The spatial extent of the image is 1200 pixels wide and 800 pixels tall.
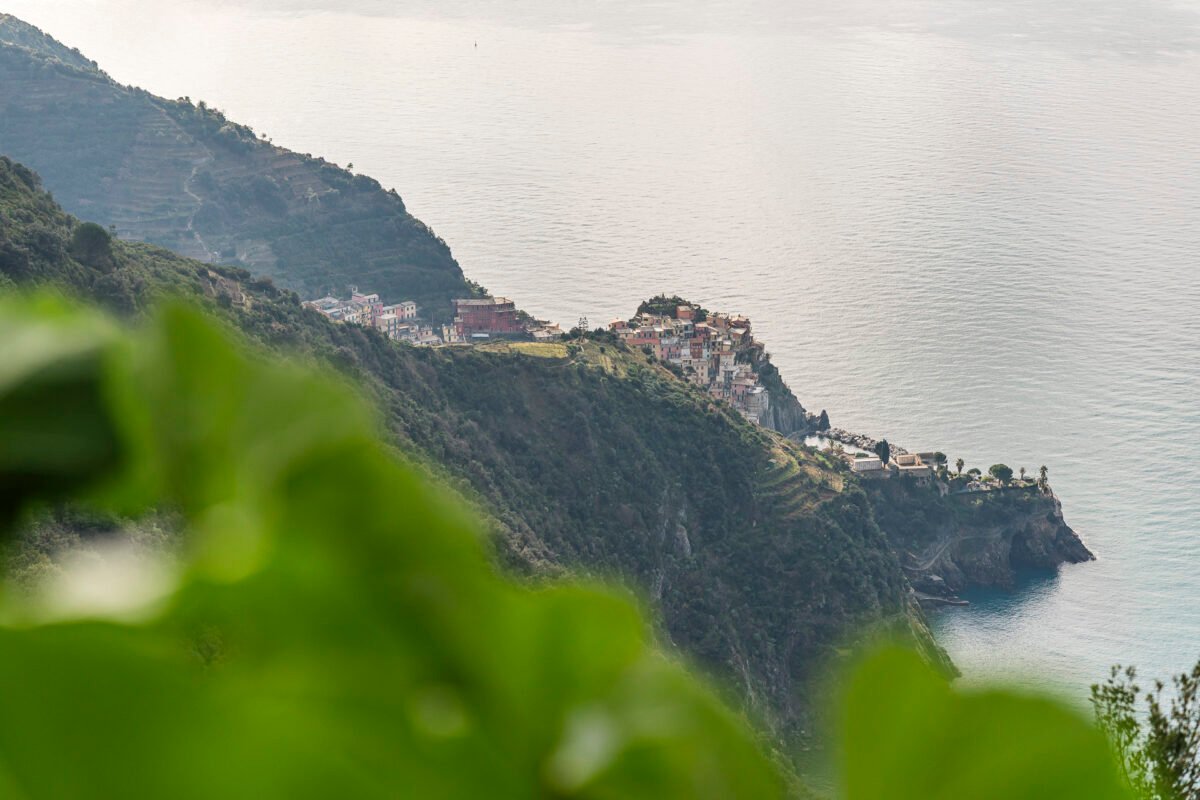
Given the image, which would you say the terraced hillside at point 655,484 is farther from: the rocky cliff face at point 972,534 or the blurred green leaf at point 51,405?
the blurred green leaf at point 51,405

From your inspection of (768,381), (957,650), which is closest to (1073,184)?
(768,381)

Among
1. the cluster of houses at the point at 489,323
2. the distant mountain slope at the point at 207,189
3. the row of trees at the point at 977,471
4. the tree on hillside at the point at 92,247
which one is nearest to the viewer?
the tree on hillside at the point at 92,247

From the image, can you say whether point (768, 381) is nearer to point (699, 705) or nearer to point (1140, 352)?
point (1140, 352)

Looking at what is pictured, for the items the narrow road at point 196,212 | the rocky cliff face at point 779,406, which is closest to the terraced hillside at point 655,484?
the rocky cliff face at point 779,406

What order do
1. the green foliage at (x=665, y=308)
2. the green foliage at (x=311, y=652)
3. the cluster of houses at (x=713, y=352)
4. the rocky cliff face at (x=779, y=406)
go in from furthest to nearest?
the green foliage at (x=665, y=308), the rocky cliff face at (x=779, y=406), the cluster of houses at (x=713, y=352), the green foliage at (x=311, y=652)

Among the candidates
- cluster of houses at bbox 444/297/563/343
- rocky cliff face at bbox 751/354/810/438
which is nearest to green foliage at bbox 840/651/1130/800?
cluster of houses at bbox 444/297/563/343

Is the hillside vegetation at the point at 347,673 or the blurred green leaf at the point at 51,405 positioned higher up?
the blurred green leaf at the point at 51,405

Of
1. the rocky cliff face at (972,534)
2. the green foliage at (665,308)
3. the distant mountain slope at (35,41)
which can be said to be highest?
the distant mountain slope at (35,41)

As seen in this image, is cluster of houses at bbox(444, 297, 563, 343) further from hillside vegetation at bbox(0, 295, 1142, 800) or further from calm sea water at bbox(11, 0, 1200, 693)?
hillside vegetation at bbox(0, 295, 1142, 800)
